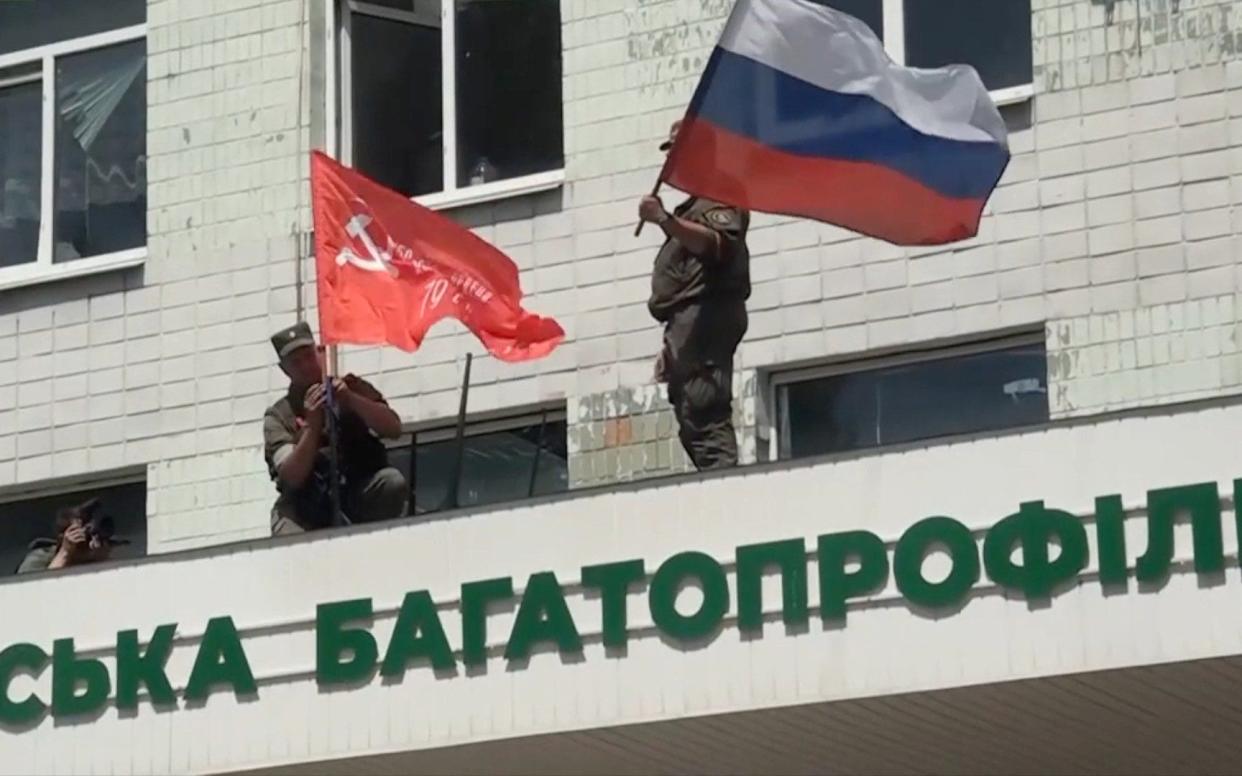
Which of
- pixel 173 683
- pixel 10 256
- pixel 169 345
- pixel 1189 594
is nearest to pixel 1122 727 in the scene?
pixel 1189 594

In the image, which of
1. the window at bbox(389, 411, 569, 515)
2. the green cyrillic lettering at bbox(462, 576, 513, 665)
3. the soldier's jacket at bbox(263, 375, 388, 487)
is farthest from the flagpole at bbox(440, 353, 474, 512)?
the green cyrillic lettering at bbox(462, 576, 513, 665)

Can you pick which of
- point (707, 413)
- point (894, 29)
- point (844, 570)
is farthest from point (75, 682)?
point (894, 29)

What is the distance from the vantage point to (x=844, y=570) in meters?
13.3

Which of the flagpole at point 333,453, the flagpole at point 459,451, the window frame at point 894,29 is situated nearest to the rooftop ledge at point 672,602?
the flagpole at point 333,453

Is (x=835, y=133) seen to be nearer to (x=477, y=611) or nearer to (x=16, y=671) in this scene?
(x=477, y=611)

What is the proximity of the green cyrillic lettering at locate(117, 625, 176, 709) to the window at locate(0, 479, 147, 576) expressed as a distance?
2.91m

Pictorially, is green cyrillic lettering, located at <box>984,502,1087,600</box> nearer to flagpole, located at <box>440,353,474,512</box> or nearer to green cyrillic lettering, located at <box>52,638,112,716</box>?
flagpole, located at <box>440,353,474,512</box>

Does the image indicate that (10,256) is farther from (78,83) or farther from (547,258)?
(547,258)

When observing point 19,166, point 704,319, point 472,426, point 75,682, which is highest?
point 19,166

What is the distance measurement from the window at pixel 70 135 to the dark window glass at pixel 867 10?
13.7 ft

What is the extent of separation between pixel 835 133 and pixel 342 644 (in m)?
3.10

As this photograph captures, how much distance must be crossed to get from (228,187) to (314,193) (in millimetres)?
2316

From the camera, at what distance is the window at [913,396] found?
15.9 m

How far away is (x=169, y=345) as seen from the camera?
1777cm
